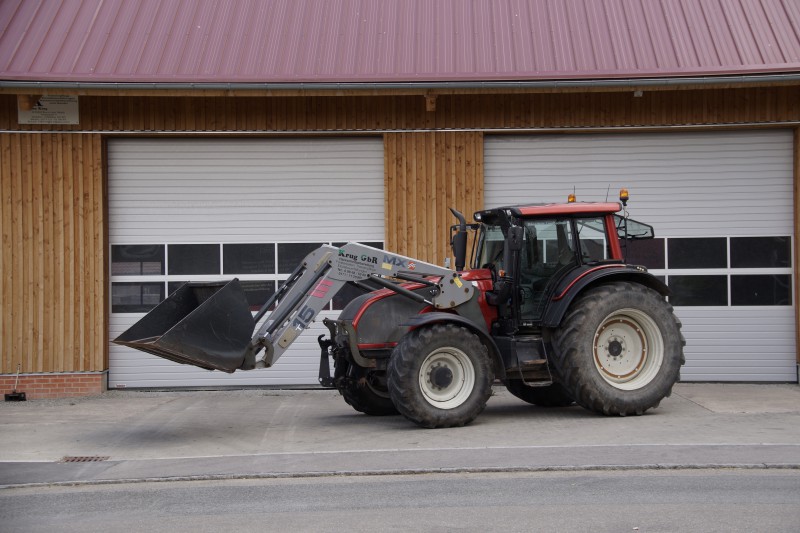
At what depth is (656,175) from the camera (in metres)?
14.9

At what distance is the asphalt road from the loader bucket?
1.68 metres

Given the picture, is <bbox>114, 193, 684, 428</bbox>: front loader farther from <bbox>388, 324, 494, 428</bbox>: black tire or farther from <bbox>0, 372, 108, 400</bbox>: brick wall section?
<bbox>0, 372, 108, 400</bbox>: brick wall section

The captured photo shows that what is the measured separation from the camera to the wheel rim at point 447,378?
34.4ft

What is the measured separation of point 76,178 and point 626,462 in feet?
31.2

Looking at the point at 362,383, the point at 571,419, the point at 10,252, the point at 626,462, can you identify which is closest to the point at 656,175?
the point at 571,419

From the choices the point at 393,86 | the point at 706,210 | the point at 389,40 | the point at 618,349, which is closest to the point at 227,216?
the point at 393,86

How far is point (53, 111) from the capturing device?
1457cm

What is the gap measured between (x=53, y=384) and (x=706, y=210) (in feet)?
32.9

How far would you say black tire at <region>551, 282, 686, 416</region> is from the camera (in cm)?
1081

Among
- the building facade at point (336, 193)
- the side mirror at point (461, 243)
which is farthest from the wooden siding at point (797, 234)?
the side mirror at point (461, 243)

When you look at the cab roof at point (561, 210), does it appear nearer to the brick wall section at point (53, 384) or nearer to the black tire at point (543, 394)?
the black tire at point (543, 394)

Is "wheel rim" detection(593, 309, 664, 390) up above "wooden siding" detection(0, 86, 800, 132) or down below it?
below

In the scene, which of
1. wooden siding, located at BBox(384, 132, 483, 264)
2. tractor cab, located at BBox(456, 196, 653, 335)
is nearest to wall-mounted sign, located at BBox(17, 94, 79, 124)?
wooden siding, located at BBox(384, 132, 483, 264)

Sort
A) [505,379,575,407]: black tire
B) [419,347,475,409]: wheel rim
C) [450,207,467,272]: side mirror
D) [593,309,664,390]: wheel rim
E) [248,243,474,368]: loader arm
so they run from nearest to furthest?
[419,347,475,409]: wheel rim, [248,243,474,368]: loader arm, [593,309,664,390]: wheel rim, [450,207,467,272]: side mirror, [505,379,575,407]: black tire
